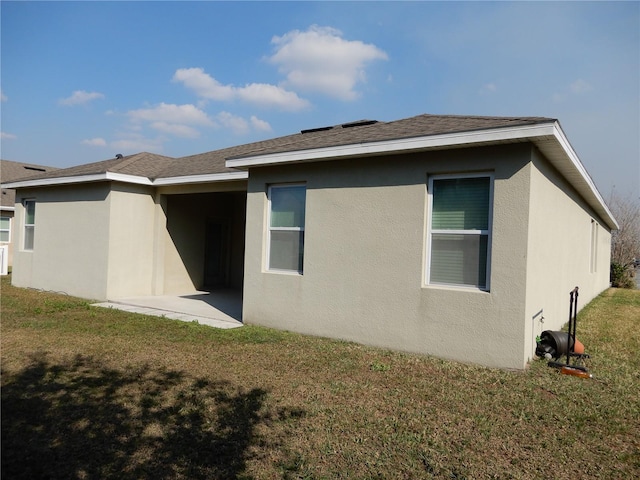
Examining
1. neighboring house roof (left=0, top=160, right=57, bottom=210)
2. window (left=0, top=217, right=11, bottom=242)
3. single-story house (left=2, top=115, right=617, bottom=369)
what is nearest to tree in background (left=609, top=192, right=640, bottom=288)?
single-story house (left=2, top=115, right=617, bottom=369)

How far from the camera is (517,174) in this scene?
18.1ft

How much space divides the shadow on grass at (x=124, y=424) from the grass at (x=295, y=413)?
0.05 feet

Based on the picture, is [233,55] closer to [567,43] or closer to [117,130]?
[567,43]

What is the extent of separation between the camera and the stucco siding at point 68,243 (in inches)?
424

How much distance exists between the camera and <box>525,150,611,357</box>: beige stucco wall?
18.8 ft

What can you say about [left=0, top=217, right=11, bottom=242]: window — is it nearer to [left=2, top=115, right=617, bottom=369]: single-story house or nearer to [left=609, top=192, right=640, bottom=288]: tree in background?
[left=2, top=115, right=617, bottom=369]: single-story house

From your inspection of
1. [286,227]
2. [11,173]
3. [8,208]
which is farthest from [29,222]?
[11,173]

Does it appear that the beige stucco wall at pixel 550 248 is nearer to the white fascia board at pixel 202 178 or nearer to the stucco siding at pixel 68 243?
the white fascia board at pixel 202 178

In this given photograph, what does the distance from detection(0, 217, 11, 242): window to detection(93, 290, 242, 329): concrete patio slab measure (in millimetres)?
12640

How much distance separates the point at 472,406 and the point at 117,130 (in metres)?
22.6

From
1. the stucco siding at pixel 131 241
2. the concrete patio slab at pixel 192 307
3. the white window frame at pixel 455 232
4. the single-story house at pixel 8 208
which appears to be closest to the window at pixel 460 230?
the white window frame at pixel 455 232

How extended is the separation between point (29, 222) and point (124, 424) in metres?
12.0

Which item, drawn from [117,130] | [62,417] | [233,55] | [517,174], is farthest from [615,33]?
[117,130]

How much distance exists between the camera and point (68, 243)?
454 inches
